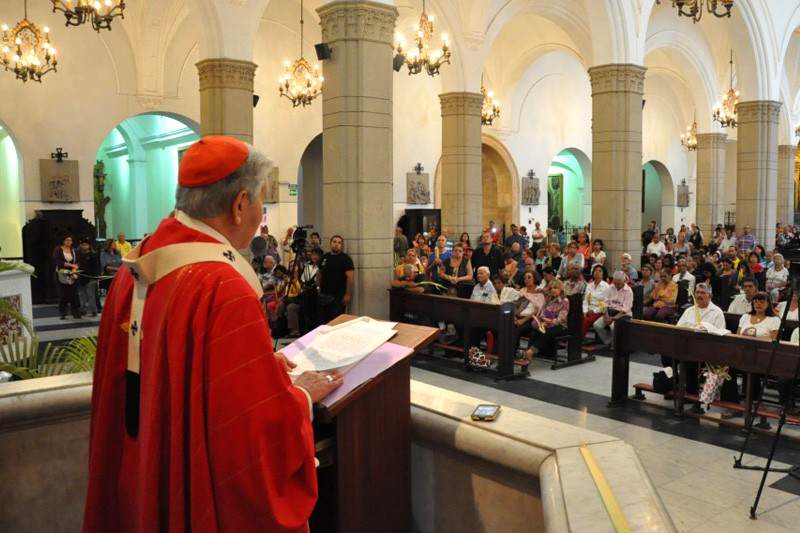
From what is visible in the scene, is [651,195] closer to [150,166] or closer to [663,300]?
[150,166]

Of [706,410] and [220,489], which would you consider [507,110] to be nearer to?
[706,410]

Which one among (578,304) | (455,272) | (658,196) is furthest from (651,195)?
(578,304)

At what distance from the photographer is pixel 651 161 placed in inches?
1195

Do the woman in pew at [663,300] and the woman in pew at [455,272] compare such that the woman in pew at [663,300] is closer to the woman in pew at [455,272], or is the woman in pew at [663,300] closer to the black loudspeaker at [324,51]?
the woman in pew at [455,272]

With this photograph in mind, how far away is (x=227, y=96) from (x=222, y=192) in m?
11.3

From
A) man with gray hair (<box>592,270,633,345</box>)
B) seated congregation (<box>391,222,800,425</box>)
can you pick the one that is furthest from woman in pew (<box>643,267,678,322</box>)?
man with gray hair (<box>592,270,633,345</box>)

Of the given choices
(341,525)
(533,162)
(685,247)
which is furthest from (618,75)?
(341,525)

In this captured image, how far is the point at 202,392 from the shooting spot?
1726 millimetres

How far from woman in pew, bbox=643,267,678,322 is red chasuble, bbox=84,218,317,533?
944 cm

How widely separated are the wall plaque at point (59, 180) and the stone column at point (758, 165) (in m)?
16.7

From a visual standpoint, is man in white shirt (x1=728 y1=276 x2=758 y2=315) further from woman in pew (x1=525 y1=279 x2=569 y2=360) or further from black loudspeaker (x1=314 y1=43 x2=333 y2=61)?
black loudspeaker (x1=314 y1=43 x2=333 y2=61)

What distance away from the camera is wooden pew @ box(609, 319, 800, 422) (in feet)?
19.3

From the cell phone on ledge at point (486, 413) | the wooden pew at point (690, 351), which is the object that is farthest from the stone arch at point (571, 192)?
the cell phone on ledge at point (486, 413)

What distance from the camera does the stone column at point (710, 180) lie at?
82.8 feet
